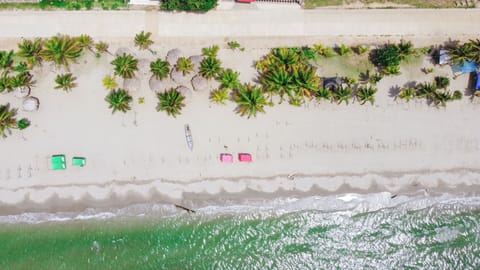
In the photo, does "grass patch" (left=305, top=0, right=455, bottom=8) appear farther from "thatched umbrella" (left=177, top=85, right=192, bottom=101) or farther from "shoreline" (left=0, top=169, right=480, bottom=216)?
"shoreline" (left=0, top=169, right=480, bottom=216)

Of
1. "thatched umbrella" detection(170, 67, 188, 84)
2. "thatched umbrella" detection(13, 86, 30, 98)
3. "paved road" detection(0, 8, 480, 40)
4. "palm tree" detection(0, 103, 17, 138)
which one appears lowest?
"palm tree" detection(0, 103, 17, 138)

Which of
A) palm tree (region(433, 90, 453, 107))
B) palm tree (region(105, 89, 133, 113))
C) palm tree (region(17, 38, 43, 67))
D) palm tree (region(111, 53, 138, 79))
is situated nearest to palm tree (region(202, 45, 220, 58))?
palm tree (region(111, 53, 138, 79))

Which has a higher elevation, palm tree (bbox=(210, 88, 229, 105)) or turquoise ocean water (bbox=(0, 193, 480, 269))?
palm tree (bbox=(210, 88, 229, 105))

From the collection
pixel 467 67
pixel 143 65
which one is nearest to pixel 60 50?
pixel 143 65

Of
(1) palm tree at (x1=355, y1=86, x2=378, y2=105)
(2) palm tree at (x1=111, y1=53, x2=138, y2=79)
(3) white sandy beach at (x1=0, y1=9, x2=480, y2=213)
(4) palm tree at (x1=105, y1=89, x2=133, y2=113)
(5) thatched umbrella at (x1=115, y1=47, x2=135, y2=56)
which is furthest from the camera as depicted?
(3) white sandy beach at (x1=0, y1=9, x2=480, y2=213)

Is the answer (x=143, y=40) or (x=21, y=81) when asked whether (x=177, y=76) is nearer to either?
(x=143, y=40)

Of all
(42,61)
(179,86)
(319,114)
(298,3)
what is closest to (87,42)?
(42,61)

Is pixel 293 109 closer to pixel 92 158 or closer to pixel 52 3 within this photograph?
pixel 92 158
